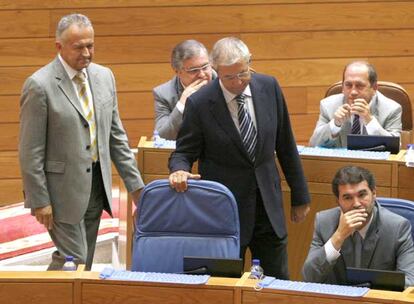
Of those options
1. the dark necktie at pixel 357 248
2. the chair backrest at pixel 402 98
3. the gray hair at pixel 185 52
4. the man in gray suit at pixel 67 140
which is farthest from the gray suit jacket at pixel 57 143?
the chair backrest at pixel 402 98

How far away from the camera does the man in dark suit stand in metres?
4.29

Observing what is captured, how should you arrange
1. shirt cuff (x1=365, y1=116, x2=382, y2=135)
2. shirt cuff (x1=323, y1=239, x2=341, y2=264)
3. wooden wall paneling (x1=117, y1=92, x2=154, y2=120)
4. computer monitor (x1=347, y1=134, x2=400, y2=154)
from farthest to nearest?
1. wooden wall paneling (x1=117, y1=92, x2=154, y2=120)
2. shirt cuff (x1=365, y1=116, x2=382, y2=135)
3. computer monitor (x1=347, y1=134, x2=400, y2=154)
4. shirt cuff (x1=323, y1=239, x2=341, y2=264)

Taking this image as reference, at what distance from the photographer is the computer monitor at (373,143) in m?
4.91

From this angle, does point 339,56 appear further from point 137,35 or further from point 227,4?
point 137,35

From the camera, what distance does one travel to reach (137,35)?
6527 millimetres

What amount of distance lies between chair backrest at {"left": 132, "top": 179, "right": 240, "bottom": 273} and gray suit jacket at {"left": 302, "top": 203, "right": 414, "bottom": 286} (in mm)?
299

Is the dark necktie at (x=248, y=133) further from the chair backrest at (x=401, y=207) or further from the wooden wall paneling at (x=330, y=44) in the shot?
the wooden wall paneling at (x=330, y=44)

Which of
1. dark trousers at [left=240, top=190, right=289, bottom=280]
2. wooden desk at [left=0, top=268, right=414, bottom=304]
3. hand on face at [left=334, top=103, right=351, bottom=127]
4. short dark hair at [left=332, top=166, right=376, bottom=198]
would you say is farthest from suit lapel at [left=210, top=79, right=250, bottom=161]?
hand on face at [left=334, top=103, right=351, bottom=127]

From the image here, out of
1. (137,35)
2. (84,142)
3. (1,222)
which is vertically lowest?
(1,222)

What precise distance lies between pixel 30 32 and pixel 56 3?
219 millimetres

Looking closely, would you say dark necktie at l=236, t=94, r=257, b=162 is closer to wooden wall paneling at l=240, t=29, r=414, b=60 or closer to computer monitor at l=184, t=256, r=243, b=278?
computer monitor at l=184, t=256, r=243, b=278

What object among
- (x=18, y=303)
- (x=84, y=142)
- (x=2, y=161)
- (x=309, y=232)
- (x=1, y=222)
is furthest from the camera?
(x=2, y=161)

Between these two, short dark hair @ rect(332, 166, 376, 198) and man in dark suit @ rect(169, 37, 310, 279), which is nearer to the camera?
short dark hair @ rect(332, 166, 376, 198)

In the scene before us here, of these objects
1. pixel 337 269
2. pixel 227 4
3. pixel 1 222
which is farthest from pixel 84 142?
pixel 227 4
